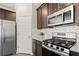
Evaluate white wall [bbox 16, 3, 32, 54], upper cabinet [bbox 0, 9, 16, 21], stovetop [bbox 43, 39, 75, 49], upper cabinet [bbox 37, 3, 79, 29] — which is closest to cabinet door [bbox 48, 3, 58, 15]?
upper cabinet [bbox 37, 3, 79, 29]

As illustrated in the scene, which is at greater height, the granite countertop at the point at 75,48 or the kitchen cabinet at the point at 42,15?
the kitchen cabinet at the point at 42,15

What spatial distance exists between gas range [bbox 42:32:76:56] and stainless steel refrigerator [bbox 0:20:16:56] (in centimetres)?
48

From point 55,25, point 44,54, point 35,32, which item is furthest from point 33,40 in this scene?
point 55,25

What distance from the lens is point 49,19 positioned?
1.98m

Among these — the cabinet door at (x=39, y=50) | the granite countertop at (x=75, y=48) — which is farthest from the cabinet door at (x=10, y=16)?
the granite countertop at (x=75, y=48)

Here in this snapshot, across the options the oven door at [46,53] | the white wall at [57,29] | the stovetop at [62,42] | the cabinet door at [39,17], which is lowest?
the oven door at [46,53]

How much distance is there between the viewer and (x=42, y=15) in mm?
2000

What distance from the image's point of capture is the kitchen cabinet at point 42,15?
1987 millimetres

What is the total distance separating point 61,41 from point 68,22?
0.29m

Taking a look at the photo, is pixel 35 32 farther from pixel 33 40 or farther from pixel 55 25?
pixel 55 25

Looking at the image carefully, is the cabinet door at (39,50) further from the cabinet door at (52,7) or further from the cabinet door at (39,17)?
the cabinet door at (52,7)

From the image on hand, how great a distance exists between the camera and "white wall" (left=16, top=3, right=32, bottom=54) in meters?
1.94

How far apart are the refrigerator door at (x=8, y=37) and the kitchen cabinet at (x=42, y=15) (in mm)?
394

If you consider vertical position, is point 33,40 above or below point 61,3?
below
